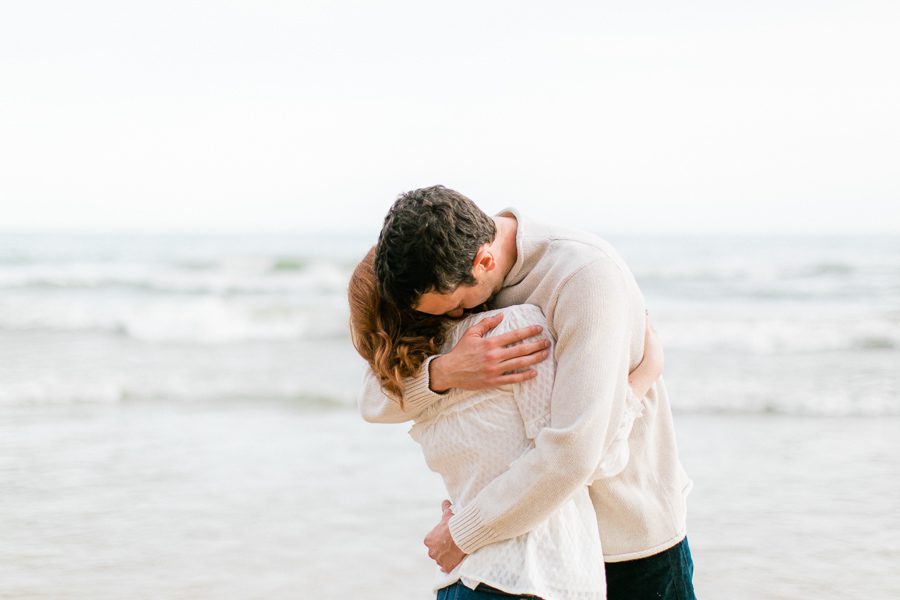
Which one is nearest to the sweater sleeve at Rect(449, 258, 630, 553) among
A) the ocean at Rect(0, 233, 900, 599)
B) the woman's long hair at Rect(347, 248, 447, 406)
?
the woman's long hair at Rect(347, 248, 447, 406)

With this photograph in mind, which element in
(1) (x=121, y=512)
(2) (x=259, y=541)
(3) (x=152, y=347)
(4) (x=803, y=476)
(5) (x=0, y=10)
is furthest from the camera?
(5) (x=0, y=10)

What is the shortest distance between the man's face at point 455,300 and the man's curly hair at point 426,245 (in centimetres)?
2

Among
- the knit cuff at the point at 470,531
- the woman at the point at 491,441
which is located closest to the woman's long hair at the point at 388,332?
the woman at the point at 491,441

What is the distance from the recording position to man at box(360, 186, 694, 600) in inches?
56.7

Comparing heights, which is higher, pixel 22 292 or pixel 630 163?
pixel 630 163

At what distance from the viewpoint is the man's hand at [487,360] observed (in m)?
1.49

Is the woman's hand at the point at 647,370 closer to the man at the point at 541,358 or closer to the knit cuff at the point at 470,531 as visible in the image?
the man at the point at 541,358

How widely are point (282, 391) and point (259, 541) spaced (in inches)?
133

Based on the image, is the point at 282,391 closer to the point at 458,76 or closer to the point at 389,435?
the point at 389,435

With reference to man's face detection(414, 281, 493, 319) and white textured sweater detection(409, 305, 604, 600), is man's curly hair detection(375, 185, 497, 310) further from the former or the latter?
white textured sweater detection(409, 305, 604, 600)

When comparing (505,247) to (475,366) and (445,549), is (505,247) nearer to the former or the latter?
(475,366)

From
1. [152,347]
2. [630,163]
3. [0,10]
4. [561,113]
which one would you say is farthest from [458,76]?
[0,10]

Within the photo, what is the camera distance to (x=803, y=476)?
→ 5.06 metres

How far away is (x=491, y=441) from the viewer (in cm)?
152
